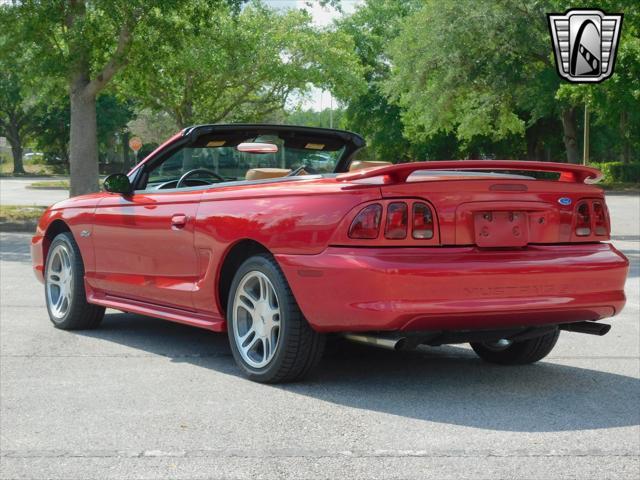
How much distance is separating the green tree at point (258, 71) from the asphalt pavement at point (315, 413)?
3240 cm

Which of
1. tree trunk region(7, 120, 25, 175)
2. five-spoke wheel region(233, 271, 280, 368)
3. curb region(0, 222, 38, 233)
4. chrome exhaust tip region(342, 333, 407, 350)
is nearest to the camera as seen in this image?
chrome exhaust tip region(342, 333, 407, 350)

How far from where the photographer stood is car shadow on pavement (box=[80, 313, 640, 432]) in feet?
16.8

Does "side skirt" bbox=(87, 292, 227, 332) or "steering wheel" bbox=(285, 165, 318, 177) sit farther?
"steering wheel" bbox=(285, 165, 318, 177)

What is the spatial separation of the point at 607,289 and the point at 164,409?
241 cm

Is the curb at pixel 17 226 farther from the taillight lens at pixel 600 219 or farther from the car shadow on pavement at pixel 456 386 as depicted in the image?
the taillight lens at pixel 600 219

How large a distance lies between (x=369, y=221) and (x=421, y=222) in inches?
10.6

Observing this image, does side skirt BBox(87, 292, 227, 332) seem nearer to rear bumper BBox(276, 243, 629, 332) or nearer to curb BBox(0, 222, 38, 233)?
rear bumper BBox(276, 243, 629, 332)

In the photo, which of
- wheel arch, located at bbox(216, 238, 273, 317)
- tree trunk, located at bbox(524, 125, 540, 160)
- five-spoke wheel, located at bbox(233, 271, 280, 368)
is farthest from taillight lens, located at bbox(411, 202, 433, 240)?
tree trunk, located at bbox(524, 125, 540, 160)

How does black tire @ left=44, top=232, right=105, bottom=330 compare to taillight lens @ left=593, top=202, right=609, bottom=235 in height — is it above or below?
below

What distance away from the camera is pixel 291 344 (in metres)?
5.62

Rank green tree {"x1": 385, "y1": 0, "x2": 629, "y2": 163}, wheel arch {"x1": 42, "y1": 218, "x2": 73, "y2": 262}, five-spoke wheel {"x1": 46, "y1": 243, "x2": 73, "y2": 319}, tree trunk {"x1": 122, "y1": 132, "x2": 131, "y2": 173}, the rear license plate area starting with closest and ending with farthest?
the rear license plate area
five-spoke wheel {"x1": 46, "y1": 243, "x2": 73, "y2": 319}
wheel arch {"x1": 42, "y1": 218, "x2": 73, "y2": 262}
green tree {"x1": 385, "y1": 0, "x2": 629, "y2": 163}
tree trunk {"x1": 122, "y1": 132, "x2": 131, "y2": 173}

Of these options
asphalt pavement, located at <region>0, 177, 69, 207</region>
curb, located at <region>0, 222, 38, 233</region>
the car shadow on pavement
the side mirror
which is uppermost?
the side mirror

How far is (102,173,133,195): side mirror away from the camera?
23.4 feet
